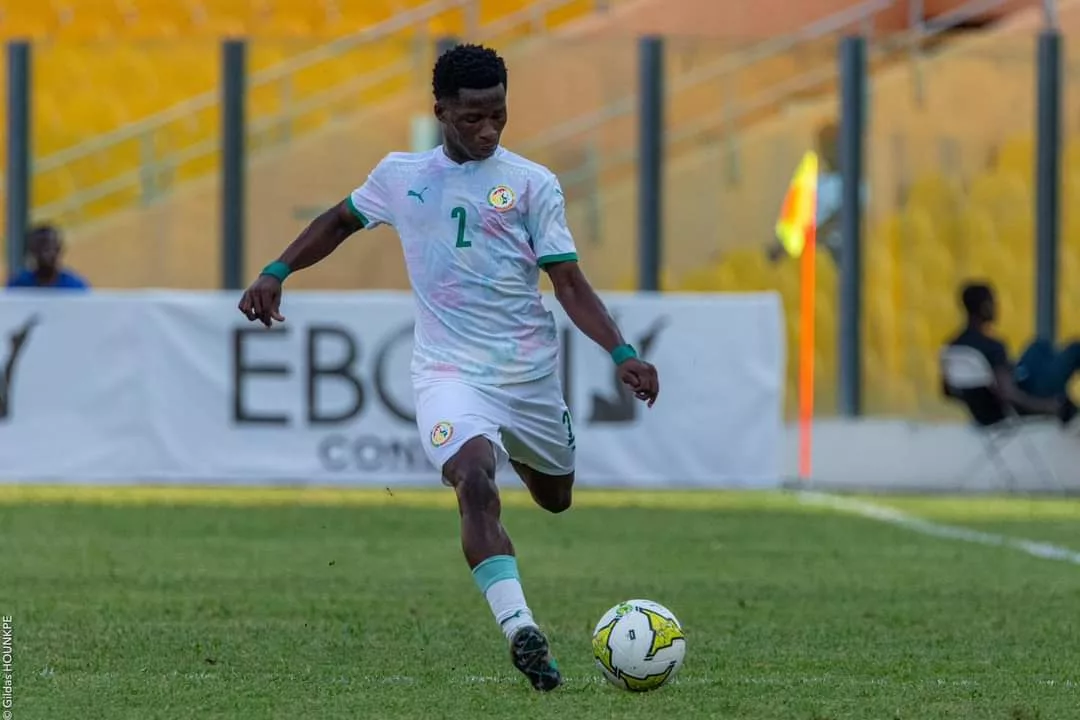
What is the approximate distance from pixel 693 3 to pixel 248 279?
798 cm

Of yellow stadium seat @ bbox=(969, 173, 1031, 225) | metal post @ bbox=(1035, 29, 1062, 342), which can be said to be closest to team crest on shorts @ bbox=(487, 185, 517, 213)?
metal post @ bbox=(1035, 29, 1062, 342)

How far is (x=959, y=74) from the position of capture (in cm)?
1930

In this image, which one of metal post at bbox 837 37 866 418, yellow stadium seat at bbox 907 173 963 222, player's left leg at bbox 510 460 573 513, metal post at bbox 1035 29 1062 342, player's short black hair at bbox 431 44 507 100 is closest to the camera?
player's short black hair at bbox 431 44 507 100

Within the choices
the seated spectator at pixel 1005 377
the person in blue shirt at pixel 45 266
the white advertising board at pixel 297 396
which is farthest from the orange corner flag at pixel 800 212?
the person in blue shirt at pixel 45 266

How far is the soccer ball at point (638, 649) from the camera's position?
6383 mm

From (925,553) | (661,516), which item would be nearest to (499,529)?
(925,553)

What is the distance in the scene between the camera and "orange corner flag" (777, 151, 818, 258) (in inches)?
721

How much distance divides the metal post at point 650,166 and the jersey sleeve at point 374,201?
437 inches

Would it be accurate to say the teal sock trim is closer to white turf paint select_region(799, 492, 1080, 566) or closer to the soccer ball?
the soccer ball

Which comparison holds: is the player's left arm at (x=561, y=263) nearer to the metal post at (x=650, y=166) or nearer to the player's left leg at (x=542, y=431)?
the player's left leg at (x=542, y=431)

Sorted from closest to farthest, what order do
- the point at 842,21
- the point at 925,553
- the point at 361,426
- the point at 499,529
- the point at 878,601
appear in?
the point at 499,529
the point at 878,601
the point at 925,553
the point at 361,426
the point at 842,21

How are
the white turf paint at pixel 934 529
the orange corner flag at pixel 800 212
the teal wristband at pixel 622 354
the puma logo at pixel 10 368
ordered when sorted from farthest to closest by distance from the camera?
the orange corner flag at pixel 800 212 → the puma logo at pixel 10 368 → the white turf paint at pixel 934 529 → the teal wristband at pixel 622 354

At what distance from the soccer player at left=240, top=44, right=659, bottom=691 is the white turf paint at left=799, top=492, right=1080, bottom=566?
4981 mm

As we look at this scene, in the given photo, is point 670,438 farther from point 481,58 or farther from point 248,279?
point 481,58
